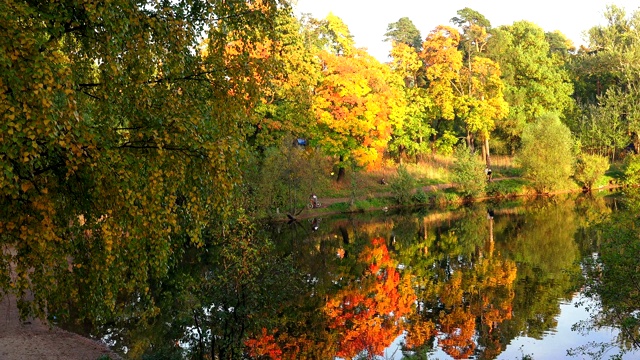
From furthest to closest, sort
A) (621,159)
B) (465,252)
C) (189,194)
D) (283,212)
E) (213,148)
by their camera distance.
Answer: (621,159) < (283,212) < (465,252) < (189,194) < (213,148)

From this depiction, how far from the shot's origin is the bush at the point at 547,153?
45.3 metres

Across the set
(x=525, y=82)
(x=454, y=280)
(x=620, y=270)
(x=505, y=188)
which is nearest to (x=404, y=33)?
(x=525, y=82)

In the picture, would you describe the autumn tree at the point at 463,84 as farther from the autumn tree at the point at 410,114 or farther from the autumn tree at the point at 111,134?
the autumn tree at the point at 111,134

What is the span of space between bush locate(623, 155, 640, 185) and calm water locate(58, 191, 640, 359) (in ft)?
60.0

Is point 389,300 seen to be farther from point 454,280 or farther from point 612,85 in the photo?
point 612,85

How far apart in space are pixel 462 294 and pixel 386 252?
325 inches

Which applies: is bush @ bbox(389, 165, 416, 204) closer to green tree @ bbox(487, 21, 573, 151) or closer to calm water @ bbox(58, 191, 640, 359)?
calm water @ bbox(58, 191, 640, 359)

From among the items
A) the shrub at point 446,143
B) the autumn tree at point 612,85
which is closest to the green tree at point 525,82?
the autumn tree at point 612,85

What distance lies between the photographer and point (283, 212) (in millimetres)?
38031

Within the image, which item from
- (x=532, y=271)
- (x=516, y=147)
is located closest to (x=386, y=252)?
(x=532, y=271)

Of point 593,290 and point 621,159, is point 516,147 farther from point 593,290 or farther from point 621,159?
point 593,290

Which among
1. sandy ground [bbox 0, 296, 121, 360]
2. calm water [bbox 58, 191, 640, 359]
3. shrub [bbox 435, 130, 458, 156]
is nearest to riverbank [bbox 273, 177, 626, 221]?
shrub [bbox 435, 130, 458, 156]

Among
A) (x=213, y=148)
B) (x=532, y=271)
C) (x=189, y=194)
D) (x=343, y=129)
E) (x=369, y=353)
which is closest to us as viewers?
(x=213, y=148)

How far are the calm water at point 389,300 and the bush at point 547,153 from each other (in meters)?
13.1
